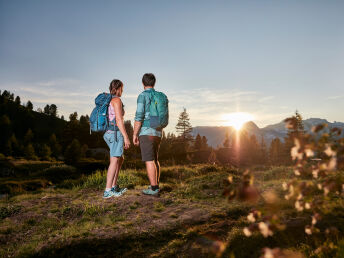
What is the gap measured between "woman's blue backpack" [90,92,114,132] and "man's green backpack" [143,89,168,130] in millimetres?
1076

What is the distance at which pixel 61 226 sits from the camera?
20.0 ft

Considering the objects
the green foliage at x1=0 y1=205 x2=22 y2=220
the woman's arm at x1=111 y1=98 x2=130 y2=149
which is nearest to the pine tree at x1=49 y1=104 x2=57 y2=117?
the green foliage at x1=0 y1=205 x2=22 y2=220

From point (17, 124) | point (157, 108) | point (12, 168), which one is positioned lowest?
point (12, 168)

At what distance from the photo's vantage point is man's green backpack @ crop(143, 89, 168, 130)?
276 inches

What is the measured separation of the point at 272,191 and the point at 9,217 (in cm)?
730

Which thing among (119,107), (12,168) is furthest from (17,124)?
(119,107)

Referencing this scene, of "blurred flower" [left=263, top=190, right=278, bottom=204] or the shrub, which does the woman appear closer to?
"blurred flower" [left=263, top=190, right=278, bottom=204]

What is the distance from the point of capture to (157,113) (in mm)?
7039

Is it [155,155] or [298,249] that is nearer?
[298,249]

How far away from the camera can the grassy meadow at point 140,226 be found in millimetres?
4484

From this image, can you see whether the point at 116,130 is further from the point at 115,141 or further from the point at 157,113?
the point at 157,113

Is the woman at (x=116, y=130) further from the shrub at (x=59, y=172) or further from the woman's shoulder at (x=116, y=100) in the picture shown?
the shrub at (x=59, y=172)

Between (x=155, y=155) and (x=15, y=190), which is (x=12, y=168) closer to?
(x=15, y=190)

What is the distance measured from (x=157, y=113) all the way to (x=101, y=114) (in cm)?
149
